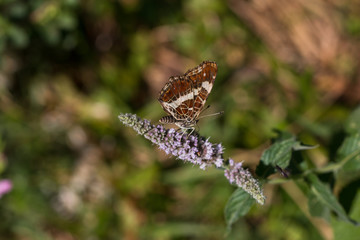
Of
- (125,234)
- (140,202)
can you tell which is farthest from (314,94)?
(125,234)

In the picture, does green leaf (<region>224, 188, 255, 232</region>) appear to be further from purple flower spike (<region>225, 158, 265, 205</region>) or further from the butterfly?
the butterfly

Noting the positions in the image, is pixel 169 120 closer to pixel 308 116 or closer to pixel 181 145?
pixel 181 145

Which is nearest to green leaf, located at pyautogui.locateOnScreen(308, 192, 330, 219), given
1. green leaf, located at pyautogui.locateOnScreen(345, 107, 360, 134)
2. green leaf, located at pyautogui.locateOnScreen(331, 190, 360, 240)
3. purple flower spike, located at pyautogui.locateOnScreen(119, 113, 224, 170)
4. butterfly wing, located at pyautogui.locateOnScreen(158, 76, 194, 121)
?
green leaf, located at pyautogui.locateOnScreen(331, 190, 360, 240)

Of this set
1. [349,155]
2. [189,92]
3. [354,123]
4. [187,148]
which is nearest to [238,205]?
[187,148]

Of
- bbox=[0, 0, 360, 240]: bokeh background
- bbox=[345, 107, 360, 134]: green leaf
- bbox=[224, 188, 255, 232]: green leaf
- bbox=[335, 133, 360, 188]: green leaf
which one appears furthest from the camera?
bbox=[0, 0, 360, 240]: bokeh background

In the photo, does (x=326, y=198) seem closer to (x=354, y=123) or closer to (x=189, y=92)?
(x=354, y=123)

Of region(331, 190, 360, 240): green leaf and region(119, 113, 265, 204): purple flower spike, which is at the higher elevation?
region(119, 113, 265, 204): purple flower spike
